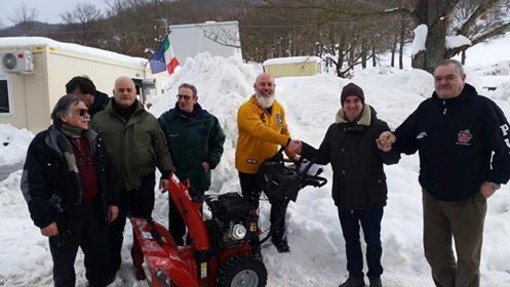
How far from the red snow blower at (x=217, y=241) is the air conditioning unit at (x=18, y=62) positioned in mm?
9745

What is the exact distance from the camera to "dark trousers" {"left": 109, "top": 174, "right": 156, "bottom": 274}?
3.87 meters

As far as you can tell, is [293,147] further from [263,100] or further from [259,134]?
[263,100]

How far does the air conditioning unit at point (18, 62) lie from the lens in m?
11.4

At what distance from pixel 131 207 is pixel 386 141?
2334 millimetres

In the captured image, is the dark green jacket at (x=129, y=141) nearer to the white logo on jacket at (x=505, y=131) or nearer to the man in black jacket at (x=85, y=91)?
the man in black jacket at (x=85, y=91)

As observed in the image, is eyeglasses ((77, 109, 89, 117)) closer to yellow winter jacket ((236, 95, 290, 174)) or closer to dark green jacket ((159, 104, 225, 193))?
dark green jacket ((159, 104, 225, 193))

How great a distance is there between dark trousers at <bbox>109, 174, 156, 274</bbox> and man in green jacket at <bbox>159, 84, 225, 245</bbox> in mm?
319

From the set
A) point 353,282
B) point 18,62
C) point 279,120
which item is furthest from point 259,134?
point 18,62

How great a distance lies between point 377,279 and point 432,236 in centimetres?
68

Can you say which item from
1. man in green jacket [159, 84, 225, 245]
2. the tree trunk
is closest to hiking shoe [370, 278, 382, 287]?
man in green jacket [159, 84, 225, 245]

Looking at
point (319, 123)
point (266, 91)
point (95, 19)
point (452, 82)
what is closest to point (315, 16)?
point (319, 123)

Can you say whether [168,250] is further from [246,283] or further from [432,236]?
[432,236]

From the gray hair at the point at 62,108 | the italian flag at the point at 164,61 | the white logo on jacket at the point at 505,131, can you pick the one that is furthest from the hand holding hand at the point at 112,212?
the italian flag at the point at 164,61

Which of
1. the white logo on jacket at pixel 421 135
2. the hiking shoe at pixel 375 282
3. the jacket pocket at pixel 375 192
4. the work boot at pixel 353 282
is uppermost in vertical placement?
the white logo on jacket at pixel 421 135
